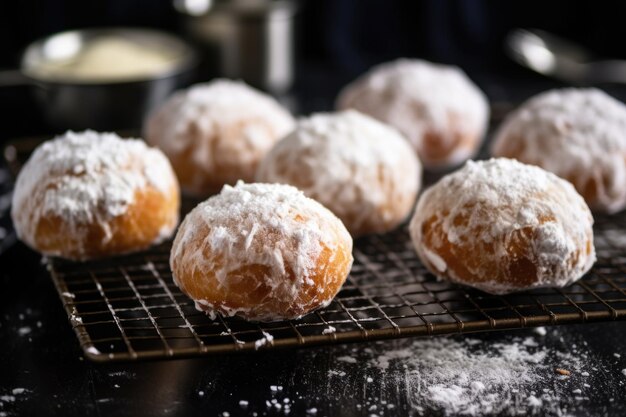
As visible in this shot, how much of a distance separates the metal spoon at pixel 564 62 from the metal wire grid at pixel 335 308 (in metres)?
1.37

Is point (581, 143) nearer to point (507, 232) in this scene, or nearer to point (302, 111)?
point (507, 232)

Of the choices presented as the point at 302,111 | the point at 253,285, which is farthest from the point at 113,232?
the point at 302,111

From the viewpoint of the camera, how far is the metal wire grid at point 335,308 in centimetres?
162

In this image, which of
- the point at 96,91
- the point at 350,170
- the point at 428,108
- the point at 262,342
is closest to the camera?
the point at 262,342

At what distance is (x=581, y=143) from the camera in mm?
2246

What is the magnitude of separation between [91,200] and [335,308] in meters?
0.58

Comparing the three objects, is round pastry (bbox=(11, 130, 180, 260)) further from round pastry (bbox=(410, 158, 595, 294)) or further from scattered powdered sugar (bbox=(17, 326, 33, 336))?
round pastry (bbox=(410, 158, 595, 294))

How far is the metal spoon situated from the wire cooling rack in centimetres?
136

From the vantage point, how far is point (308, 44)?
12.7 ft

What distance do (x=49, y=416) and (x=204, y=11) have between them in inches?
78.5

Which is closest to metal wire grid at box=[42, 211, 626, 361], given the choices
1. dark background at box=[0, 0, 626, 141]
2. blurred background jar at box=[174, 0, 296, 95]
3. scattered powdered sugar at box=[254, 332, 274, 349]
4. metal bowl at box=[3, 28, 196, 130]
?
scattered powdered sugar at box=[254, 332, 274, 349]

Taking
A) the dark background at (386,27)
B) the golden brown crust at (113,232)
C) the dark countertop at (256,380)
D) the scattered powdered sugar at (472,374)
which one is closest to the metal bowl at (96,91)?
the dark background at (386,27)

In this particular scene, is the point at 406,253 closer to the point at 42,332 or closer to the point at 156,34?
the point at 42,332

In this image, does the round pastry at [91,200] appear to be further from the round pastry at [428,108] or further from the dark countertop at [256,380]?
the round pastry at [428,108]
